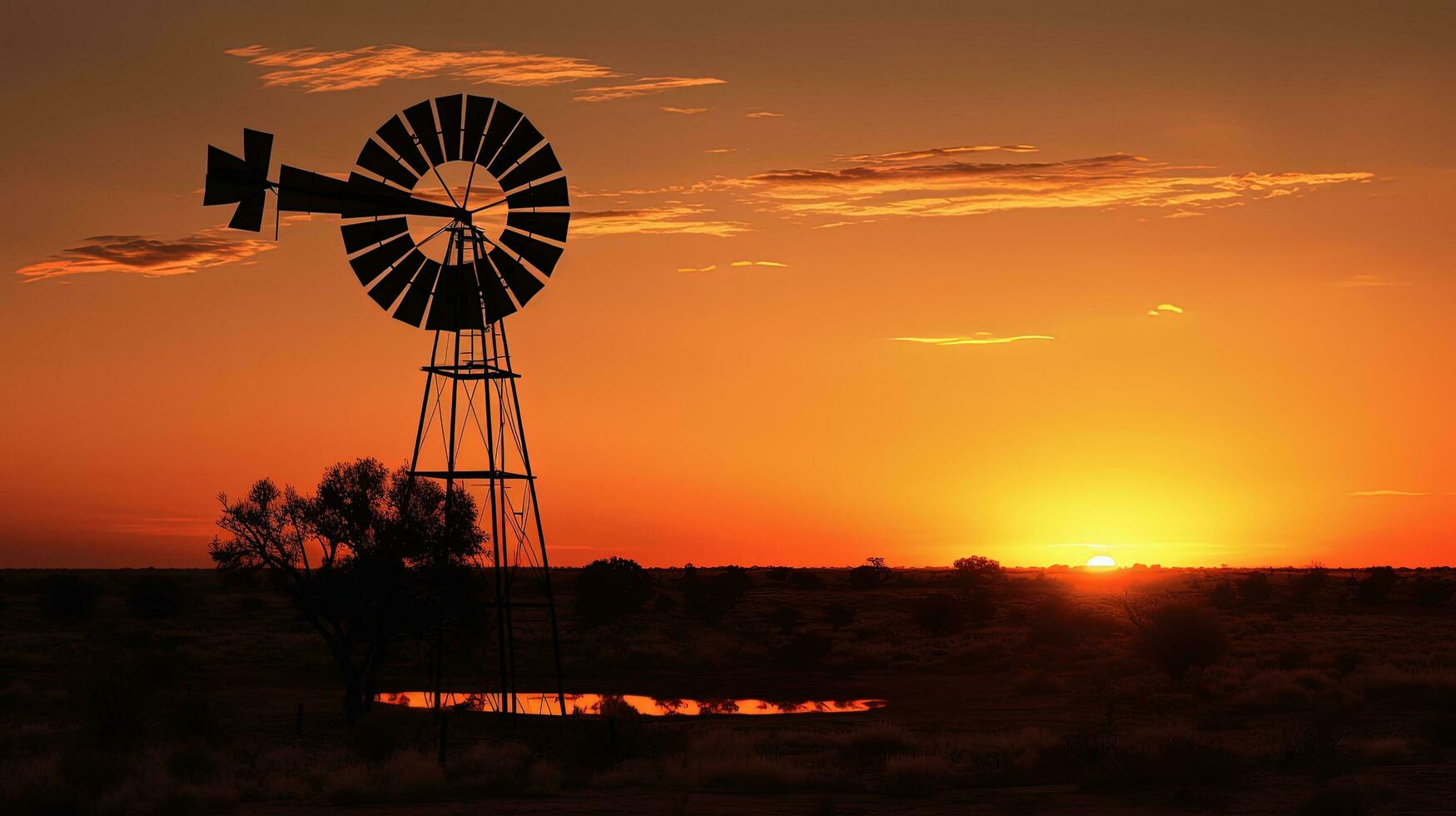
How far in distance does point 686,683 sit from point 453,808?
3029 cm

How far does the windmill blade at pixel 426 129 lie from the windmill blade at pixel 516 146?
1307mm

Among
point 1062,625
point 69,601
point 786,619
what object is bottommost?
point 1062,625

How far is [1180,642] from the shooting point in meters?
46.4

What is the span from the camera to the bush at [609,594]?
74438 mm

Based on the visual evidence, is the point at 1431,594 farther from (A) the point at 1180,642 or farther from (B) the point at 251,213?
(B) the point at 251,213

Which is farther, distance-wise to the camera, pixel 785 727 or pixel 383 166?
pixel 785 727

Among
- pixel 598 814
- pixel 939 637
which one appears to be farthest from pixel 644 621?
pixel 598 814

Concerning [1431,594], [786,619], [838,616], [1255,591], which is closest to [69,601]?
[786,619]

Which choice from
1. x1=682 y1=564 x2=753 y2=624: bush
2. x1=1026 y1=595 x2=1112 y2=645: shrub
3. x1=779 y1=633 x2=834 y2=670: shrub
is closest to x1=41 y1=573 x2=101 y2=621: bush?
x1=682 y1=564 x2=753 y2=624: bush

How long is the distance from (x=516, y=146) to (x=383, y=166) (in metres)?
3.13

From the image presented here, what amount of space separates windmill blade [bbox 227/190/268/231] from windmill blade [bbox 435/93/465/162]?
477cm

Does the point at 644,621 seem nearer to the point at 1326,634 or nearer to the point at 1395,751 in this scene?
the point at 1326,634

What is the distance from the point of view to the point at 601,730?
30.8m

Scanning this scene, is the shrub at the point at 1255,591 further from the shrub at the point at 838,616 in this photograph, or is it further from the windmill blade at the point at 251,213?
the windmill blade at the point at 251,213
